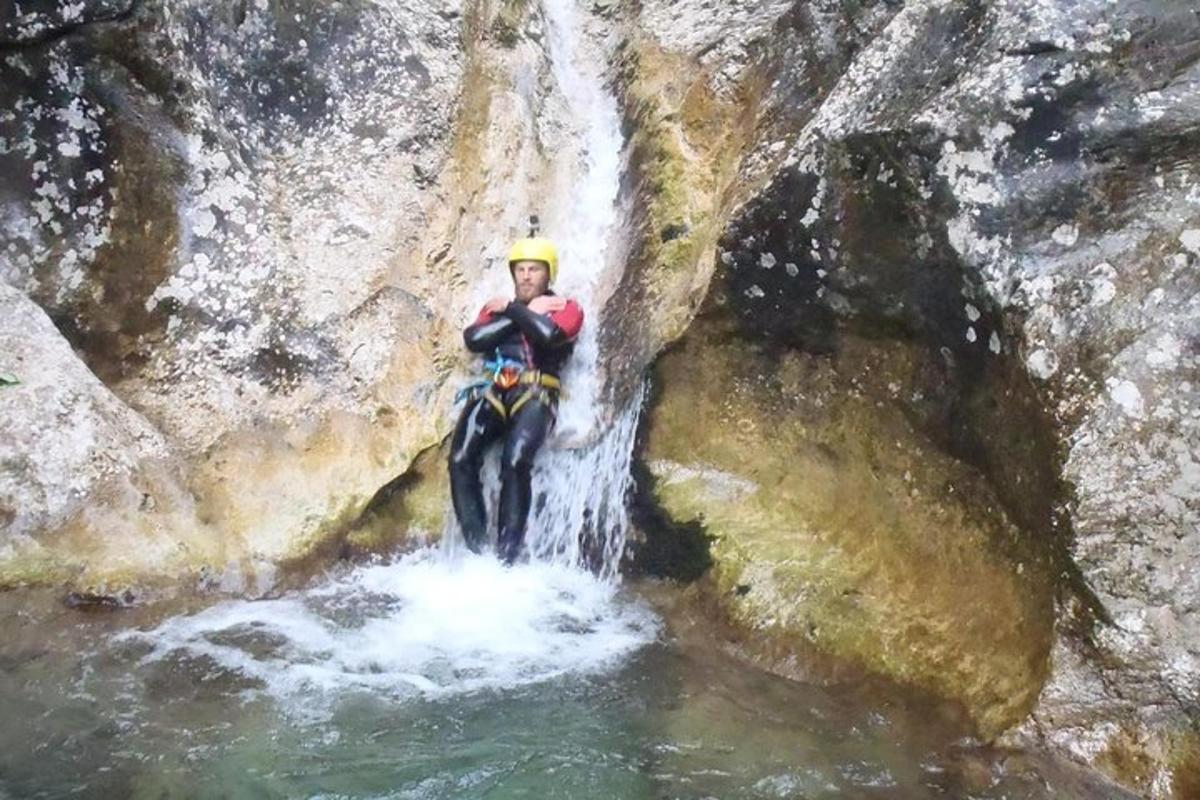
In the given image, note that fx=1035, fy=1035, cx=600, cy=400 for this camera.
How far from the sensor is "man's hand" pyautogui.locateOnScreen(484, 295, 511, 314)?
24.3 feet

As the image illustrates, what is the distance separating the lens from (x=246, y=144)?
7863mm

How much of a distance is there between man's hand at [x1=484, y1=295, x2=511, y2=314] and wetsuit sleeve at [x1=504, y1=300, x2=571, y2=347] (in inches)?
4.7

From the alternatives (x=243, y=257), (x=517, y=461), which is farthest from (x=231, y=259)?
(x=517, y=461)

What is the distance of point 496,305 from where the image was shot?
7461mm

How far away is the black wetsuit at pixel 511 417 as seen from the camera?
6977 millimetres

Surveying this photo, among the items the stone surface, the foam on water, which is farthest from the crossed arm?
the stone surface

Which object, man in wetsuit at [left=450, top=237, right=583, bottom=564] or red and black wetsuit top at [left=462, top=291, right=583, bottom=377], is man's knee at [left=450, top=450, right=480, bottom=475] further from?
red and black wetsuit top at [left=462, top=291, right=583, bottom=377]

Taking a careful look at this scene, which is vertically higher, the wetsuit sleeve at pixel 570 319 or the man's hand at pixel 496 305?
the man's hand at pixel 496 305

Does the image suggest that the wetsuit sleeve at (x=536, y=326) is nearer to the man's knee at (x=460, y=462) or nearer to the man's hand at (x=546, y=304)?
the man's hand at (x=546, y=304)

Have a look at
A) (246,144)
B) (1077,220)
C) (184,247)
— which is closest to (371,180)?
(246,144)

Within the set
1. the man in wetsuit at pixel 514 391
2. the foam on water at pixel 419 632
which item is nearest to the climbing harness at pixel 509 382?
the man in wetsuit at pixel 514 391

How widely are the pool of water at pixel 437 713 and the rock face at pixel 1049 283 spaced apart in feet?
1.77

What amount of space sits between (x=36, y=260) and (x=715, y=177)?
4751 mm

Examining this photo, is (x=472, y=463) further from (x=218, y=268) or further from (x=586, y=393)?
(x=218, y=268)
